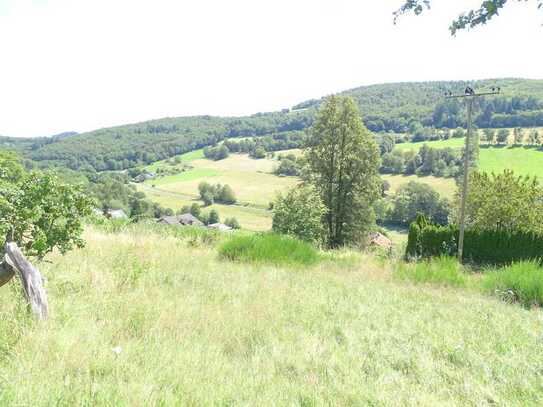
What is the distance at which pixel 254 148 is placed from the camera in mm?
160375

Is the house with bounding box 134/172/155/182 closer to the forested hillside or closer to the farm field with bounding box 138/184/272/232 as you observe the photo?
the farm field with bounding box 138/184/272/232

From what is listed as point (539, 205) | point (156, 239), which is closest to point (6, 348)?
point (156, 239)

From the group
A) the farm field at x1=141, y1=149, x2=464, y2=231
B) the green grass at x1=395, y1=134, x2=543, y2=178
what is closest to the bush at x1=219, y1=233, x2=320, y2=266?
the farm field at x1=141, y1=149, x2=464, y2=231

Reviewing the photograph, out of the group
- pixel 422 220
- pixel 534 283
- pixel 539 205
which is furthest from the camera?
pixel 539 205

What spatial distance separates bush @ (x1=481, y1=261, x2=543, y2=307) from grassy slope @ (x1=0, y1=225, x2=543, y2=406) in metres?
1.64

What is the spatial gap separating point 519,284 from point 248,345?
610 cm

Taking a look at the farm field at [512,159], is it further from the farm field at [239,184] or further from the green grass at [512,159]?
Answer: the farm field at [239,184]

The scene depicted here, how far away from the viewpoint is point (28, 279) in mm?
3361

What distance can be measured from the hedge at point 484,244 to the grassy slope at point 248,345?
13770mm

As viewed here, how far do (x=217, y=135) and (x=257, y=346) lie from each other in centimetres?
19464

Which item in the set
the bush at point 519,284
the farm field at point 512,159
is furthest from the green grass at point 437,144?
the bush at point 519,284

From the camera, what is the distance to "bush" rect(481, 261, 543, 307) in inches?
282

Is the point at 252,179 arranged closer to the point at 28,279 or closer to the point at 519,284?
the point at 519,284

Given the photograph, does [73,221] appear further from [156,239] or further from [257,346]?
[156,239]
